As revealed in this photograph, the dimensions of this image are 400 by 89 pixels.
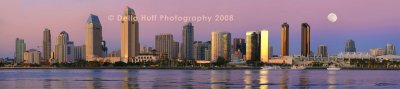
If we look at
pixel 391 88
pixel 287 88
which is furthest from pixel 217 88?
pixel 391 88

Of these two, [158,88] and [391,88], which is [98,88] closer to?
[158,88]

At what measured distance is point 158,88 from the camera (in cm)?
6725

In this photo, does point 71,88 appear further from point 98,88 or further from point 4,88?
point 4,88

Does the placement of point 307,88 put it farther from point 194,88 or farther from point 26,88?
point 26,88

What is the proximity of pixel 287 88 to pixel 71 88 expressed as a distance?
2352 cm

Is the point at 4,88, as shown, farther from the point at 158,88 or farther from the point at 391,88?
the point at 391,88

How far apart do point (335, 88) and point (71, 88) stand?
28896mm

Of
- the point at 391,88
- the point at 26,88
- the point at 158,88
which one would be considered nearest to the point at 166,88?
the point at 158,88

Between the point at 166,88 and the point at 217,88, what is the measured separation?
5.51 meters

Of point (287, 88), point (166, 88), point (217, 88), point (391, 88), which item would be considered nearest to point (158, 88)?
point (166, 88)

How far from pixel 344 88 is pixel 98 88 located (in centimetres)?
2693

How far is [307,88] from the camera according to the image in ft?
226

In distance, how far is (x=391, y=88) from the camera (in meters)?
69.2

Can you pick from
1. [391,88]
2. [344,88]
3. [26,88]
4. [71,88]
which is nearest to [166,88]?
[71,88]
